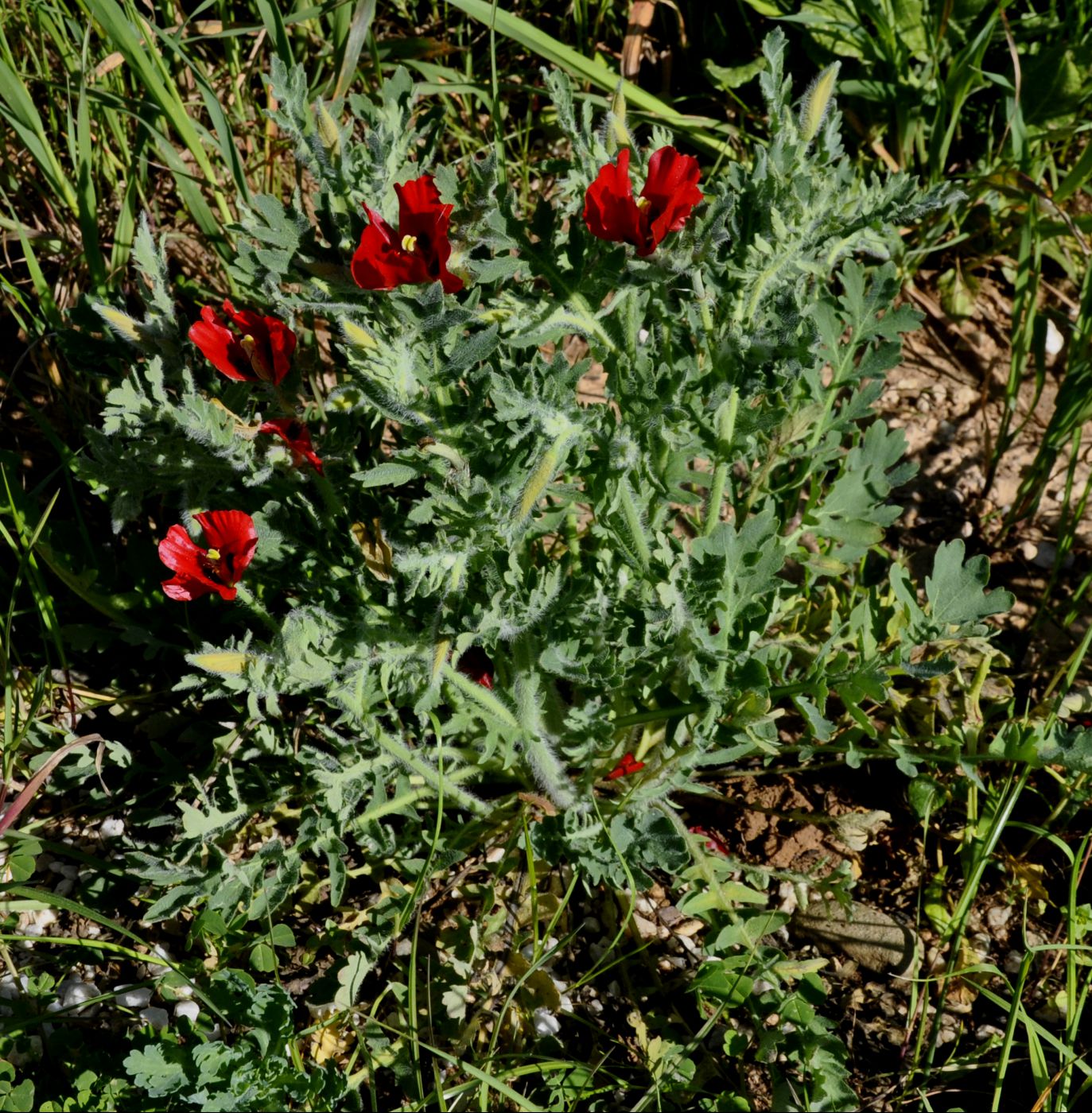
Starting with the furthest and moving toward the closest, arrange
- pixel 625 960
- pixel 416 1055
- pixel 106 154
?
pixel 106 154 < pixel 625 960 < pixel 416 1055

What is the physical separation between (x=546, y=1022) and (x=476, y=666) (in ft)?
2.47

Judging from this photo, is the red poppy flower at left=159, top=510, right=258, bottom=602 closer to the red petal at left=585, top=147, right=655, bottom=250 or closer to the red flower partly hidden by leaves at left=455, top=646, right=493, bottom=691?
the red flower partly hidden by leaves at left=455, top=646, right=493, bottom=691

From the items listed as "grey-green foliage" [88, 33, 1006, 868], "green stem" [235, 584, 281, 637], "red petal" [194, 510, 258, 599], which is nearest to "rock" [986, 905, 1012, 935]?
"grey-green foliage" [88, 33, 1006, 868]

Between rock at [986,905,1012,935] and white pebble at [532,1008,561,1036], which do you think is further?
rock at [986,905,1012,935]

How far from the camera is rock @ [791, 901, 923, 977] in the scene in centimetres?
238

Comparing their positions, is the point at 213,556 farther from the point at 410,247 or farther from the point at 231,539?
the point at 410,247

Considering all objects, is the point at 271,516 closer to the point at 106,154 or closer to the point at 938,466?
the point at 106,154

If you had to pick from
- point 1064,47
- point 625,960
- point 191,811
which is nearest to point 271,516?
point 191,811

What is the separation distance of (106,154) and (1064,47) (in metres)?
2.78

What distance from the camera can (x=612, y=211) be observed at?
1655 mm

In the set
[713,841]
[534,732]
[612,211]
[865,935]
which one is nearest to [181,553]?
[534,732]

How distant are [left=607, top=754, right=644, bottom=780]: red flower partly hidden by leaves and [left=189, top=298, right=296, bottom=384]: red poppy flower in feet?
3.58

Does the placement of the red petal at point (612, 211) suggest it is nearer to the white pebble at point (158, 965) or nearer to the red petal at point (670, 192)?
the red petal at point (670, 192)

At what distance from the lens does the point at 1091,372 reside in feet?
8.71
